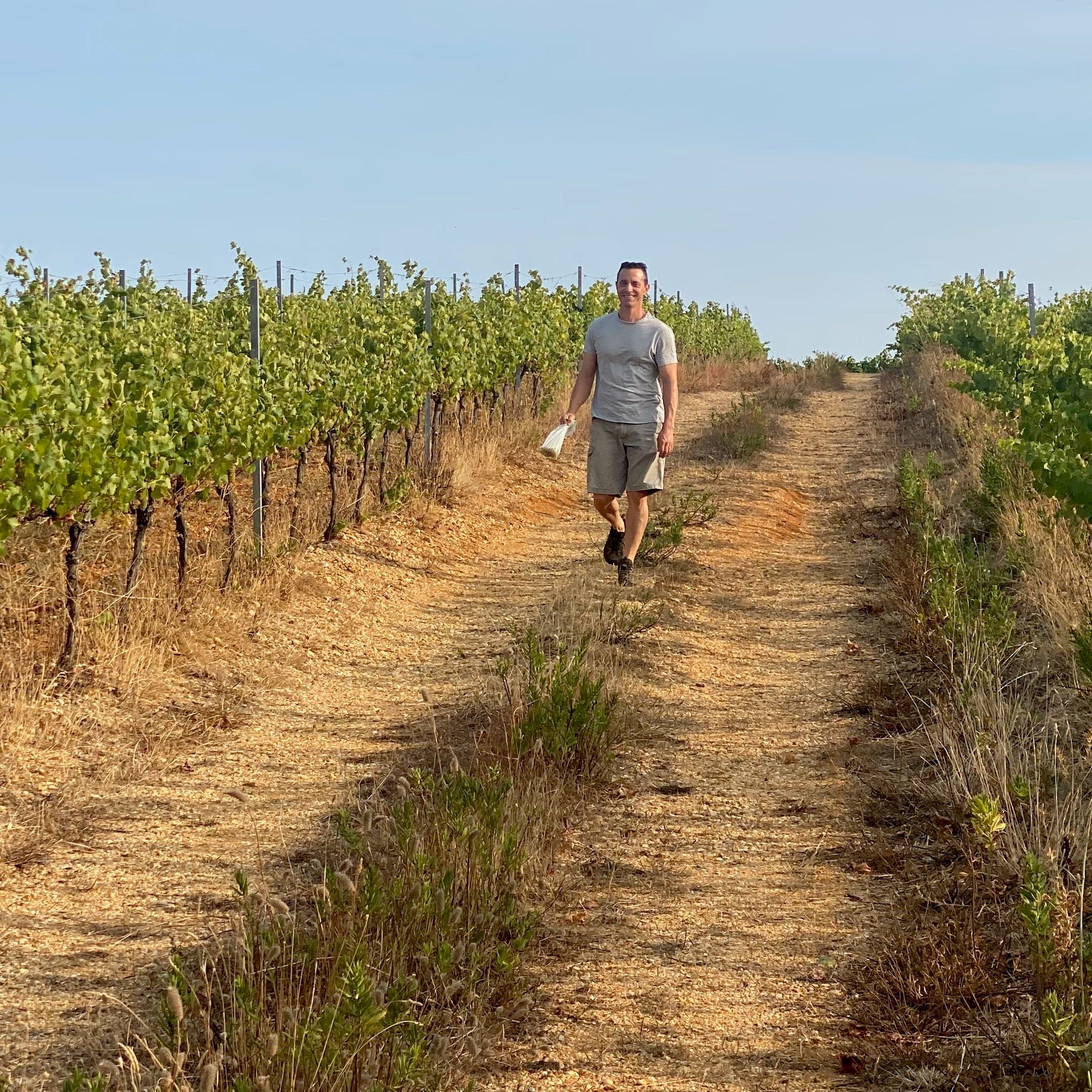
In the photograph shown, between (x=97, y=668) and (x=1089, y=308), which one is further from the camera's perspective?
(x=1089, y=308)

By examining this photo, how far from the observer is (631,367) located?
7633 mm

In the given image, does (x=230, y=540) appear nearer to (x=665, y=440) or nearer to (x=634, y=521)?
(x=634, y=521)

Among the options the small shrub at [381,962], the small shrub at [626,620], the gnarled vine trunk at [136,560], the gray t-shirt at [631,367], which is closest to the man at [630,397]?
the gray t-shirt at [631,367]

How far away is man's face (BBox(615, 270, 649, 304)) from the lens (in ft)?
24.3

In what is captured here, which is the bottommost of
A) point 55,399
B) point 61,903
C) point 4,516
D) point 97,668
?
point 61,903

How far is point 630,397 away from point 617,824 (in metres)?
3.51

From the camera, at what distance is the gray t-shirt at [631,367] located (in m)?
7.58

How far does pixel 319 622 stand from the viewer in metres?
7.73

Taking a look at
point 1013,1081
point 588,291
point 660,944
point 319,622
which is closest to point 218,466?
point 319,622

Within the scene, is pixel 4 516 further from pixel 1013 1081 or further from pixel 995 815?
pixel 1013 1081

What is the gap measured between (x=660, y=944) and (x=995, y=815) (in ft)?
3.31

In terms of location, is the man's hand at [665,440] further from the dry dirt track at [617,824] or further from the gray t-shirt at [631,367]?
the dry dirt track at [617,824]

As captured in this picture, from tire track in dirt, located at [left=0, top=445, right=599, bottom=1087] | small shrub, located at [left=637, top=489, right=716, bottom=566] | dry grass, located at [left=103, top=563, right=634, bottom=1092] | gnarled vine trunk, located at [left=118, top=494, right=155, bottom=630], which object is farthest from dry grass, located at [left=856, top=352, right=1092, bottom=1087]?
gnarled vine trunk, located at [left=118, top=494, right=155, bottom=630]

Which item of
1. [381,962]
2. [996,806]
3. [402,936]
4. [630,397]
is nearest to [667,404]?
[630,397]
